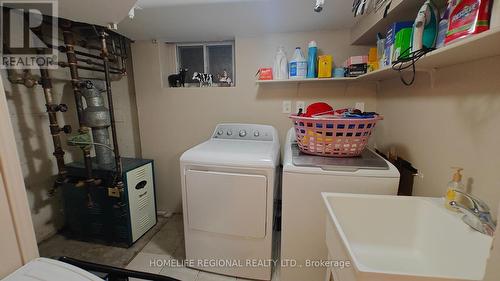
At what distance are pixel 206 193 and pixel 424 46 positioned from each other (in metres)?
1.48

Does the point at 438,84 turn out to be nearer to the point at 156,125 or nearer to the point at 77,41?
the point at 156,125

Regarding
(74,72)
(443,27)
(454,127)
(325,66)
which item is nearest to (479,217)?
(454,127)

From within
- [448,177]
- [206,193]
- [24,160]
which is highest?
[448,177]

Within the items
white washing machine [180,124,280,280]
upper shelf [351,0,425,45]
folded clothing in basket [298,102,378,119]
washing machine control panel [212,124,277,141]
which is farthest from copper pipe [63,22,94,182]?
upper shelf [351,0,425,45]

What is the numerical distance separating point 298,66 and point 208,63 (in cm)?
106

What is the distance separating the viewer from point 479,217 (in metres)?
0.75

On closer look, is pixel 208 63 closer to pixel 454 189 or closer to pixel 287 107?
pixel 287 107

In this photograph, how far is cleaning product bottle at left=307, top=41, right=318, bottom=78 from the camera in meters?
1.87

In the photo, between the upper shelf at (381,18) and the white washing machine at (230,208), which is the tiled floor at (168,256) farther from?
the upper shelf at (381,18)

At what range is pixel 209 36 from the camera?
84.4 inches

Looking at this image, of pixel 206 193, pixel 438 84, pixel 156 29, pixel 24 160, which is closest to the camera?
pixel 438 84

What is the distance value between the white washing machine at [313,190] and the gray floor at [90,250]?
1381 millimetres

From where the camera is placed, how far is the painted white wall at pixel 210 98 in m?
2.04

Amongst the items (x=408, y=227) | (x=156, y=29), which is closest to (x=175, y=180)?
(x=156, y=29)
